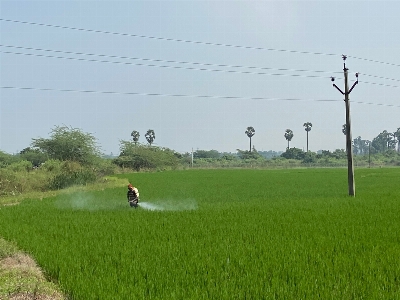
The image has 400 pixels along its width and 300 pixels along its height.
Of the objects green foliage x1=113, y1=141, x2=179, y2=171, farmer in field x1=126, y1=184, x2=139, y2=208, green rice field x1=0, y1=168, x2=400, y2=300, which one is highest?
green foliage x1=113, y1=141, x2=179, y2=171

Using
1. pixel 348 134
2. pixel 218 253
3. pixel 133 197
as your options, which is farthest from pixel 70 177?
pixel 218 253

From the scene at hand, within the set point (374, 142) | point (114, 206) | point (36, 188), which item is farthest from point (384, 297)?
point (374, 142)

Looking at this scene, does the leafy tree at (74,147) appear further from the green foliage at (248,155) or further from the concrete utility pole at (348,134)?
the green foliage at (248,155)

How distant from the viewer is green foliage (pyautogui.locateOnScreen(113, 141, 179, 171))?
63719 mm

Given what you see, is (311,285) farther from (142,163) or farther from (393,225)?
(142,163)

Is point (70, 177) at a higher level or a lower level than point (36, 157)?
lower

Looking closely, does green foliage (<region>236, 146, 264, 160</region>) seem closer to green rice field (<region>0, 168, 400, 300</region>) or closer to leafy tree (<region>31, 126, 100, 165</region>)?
leafy tree (<region>31, 126, 100, 165</region>)

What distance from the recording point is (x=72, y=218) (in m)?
13.1

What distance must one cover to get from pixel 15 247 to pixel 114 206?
7.74 metres

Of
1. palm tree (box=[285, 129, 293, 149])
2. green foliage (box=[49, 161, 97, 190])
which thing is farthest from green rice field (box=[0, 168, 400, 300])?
palm tree (box=[285, 129, 293, 149])

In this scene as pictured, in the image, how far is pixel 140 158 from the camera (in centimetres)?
6506

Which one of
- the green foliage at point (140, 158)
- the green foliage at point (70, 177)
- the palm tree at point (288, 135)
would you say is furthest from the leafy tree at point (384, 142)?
the green foliage at point (70, 177)

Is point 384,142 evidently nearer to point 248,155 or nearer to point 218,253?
point 248,155

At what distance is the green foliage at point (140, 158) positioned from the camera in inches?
2509
